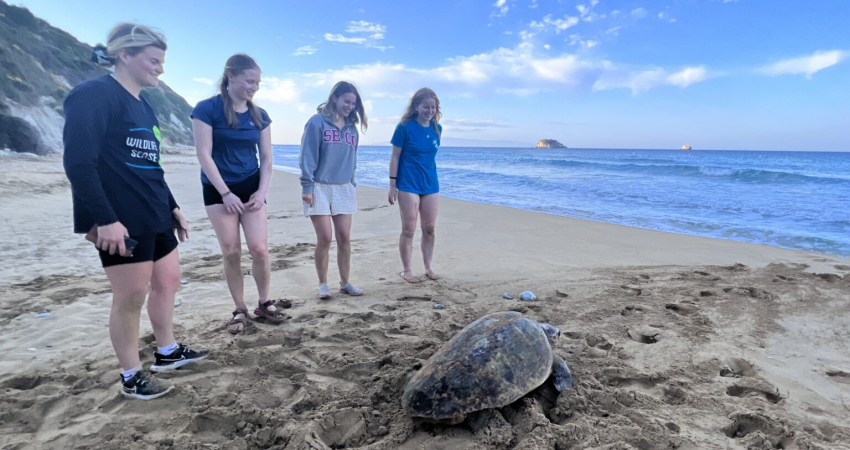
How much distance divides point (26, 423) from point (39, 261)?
10.9 feet

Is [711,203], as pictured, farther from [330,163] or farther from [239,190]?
[239,190]

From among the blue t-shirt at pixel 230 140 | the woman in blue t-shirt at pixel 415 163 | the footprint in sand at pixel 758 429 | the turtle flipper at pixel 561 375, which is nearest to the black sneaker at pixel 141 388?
the blue t-shirt at pixel 230 140

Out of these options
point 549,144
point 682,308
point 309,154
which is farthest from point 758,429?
point 549,144

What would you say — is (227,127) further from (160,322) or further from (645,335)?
(645,335)

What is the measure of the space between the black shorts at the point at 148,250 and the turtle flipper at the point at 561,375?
2184mm

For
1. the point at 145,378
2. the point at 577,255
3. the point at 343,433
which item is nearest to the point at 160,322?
the point at 145,378

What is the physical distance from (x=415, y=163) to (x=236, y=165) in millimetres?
1689

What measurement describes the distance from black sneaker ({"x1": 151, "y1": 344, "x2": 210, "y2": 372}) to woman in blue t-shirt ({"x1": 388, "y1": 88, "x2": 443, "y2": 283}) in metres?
2.09

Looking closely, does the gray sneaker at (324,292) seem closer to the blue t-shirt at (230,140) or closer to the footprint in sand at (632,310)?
the blue t-shirt at (230,140)

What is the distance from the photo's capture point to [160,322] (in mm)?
2312

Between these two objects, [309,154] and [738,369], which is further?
[309,154]

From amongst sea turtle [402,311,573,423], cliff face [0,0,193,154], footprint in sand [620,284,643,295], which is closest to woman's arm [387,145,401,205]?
sea turtle [402,311,573,423]

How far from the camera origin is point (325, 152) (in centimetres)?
344

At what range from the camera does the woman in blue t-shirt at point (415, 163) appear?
3.93m
